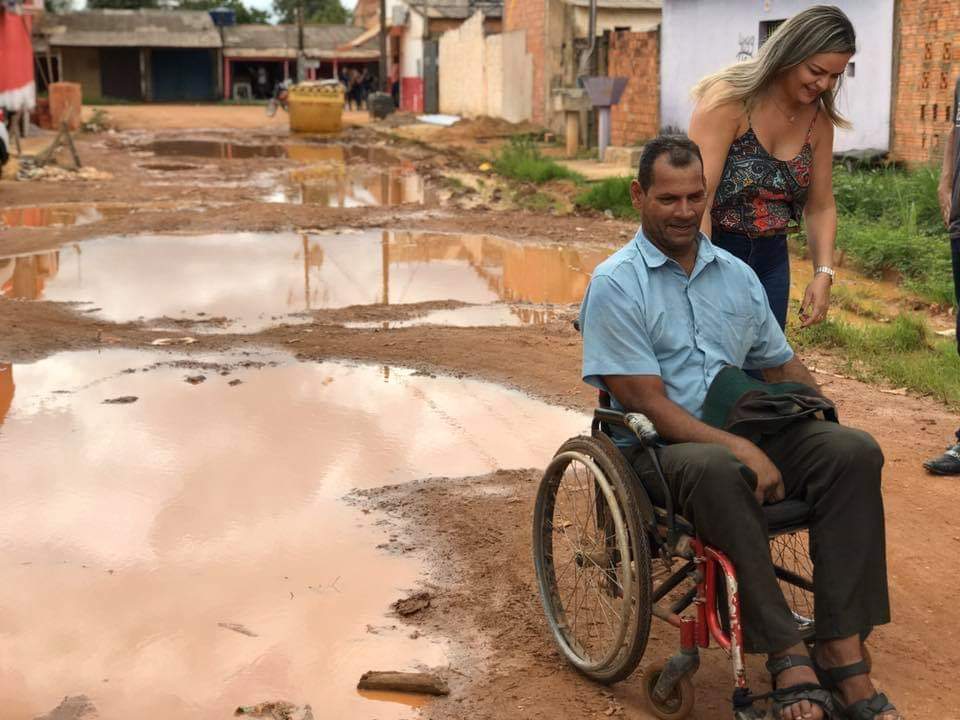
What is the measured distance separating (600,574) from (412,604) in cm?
76

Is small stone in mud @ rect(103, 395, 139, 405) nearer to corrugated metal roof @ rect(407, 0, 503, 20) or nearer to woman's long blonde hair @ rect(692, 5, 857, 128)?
woman's long blonde hair @ rect(692, 5, 857, 128)

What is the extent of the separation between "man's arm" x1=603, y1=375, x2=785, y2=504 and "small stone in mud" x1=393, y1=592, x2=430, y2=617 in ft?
3.59

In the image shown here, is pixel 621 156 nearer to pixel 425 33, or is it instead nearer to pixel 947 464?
pixel 947 464

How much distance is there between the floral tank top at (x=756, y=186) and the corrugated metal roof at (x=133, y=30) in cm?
4739

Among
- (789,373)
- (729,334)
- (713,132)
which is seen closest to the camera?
(729,334)

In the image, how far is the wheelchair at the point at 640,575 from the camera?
9.97ft

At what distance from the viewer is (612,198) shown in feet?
45.3

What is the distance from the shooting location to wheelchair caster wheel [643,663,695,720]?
125 inches

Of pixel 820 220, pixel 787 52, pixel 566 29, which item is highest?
pixel 566 29

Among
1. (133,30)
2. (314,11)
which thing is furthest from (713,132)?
(314,11)

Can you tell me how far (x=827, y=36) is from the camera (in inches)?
150

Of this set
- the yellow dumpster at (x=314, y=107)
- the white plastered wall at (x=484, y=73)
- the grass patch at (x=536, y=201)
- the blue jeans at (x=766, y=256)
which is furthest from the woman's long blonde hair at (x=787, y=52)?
the yellow dumpster at (x=314, y=107)

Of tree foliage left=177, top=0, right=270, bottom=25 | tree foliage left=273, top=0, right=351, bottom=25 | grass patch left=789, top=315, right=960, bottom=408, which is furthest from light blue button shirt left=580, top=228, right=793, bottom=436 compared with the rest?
tree foliage left=273, top=0, right=351, bottom=25

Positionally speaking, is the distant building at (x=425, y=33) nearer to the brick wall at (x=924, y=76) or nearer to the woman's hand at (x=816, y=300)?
the brick wall at (x=924, y=76)
